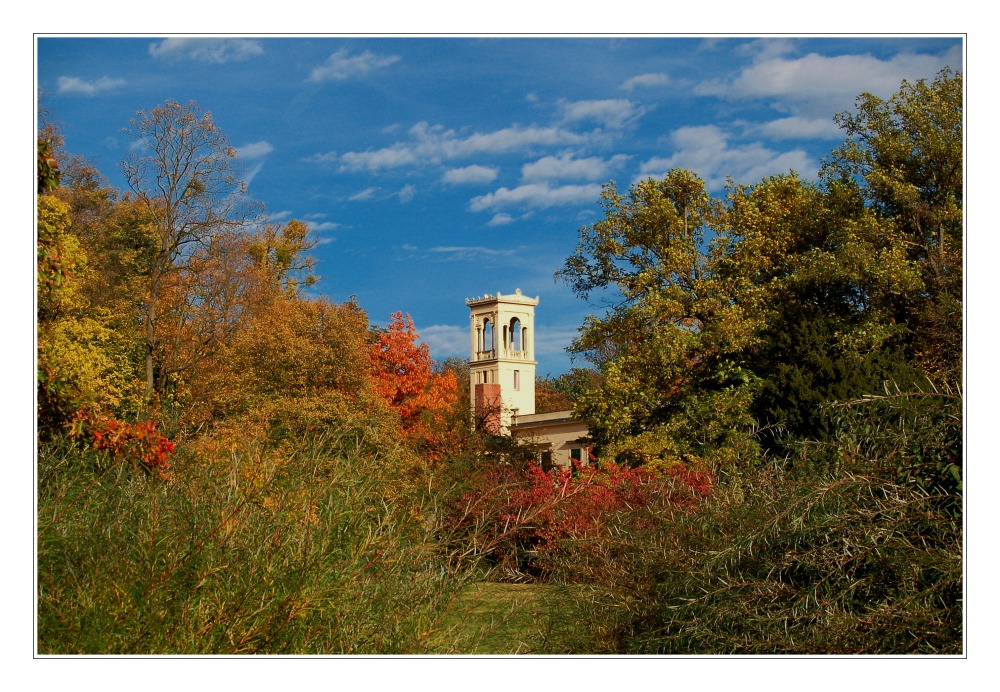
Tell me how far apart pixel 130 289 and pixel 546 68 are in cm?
1193

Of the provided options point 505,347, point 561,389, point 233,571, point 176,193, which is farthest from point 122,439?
point 561,389

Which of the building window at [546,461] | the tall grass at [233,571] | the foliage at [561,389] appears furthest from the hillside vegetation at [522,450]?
the foliage at [561,389]

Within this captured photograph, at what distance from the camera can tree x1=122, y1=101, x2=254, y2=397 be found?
1994 cm

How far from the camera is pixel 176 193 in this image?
2034 centimetres

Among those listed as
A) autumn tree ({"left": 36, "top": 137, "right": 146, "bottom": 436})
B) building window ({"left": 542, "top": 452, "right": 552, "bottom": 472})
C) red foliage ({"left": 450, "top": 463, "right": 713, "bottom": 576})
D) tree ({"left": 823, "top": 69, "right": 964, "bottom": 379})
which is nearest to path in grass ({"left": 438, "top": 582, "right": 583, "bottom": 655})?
red foliage ({"left": 450, "top": 463, "right": 713, "bottom": 576})

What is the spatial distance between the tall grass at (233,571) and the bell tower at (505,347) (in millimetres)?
34121

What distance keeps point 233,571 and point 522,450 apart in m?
15.5

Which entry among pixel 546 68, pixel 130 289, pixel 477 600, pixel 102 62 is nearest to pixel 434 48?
pixel 546 68

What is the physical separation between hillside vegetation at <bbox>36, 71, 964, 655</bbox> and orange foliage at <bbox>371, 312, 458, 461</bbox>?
90 millimetres

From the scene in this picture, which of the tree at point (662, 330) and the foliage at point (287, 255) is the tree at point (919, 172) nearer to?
the tree at point (662, 330)

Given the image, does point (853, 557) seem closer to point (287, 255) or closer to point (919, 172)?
point (919, 172)

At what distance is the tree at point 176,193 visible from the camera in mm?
19938
